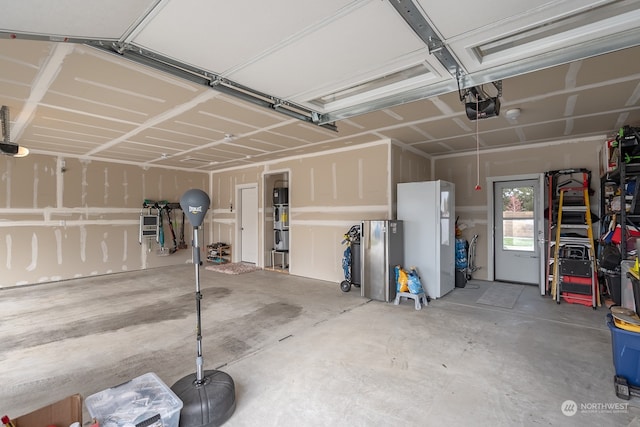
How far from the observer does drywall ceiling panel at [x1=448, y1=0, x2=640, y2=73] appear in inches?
74.5

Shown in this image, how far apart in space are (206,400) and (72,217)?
21.6 feet

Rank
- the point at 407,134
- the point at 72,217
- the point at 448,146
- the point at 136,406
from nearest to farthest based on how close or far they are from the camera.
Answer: the point at 136,406 < the point at 407,134 < the point at 448,146 < the point at 72,217

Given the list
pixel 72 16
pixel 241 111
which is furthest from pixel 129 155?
pixel 72 16

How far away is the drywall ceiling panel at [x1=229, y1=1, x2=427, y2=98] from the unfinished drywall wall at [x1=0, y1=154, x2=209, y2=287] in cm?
590

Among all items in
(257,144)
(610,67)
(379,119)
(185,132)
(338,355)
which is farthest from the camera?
(257,144)

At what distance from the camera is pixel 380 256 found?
4.69 metres

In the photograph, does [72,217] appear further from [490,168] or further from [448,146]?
[490,168]

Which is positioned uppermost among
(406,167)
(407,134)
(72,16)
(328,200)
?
(407,134)

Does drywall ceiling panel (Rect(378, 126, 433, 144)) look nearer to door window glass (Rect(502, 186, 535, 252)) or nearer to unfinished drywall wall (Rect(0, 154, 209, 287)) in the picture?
door window glass (Rect(502, 186, 535, 252))

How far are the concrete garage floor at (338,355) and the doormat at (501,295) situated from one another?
0.48 ft

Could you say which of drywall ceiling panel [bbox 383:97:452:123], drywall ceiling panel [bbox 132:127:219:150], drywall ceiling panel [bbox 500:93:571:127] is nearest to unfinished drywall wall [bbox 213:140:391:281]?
drywall ceiling panel [bbox 383:97:452:123]

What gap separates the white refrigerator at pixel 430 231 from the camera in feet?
15.4

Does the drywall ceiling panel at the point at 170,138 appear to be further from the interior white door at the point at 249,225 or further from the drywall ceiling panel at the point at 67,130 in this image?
the interior white door at the point at 249,225

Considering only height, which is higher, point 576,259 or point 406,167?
point 406,167
